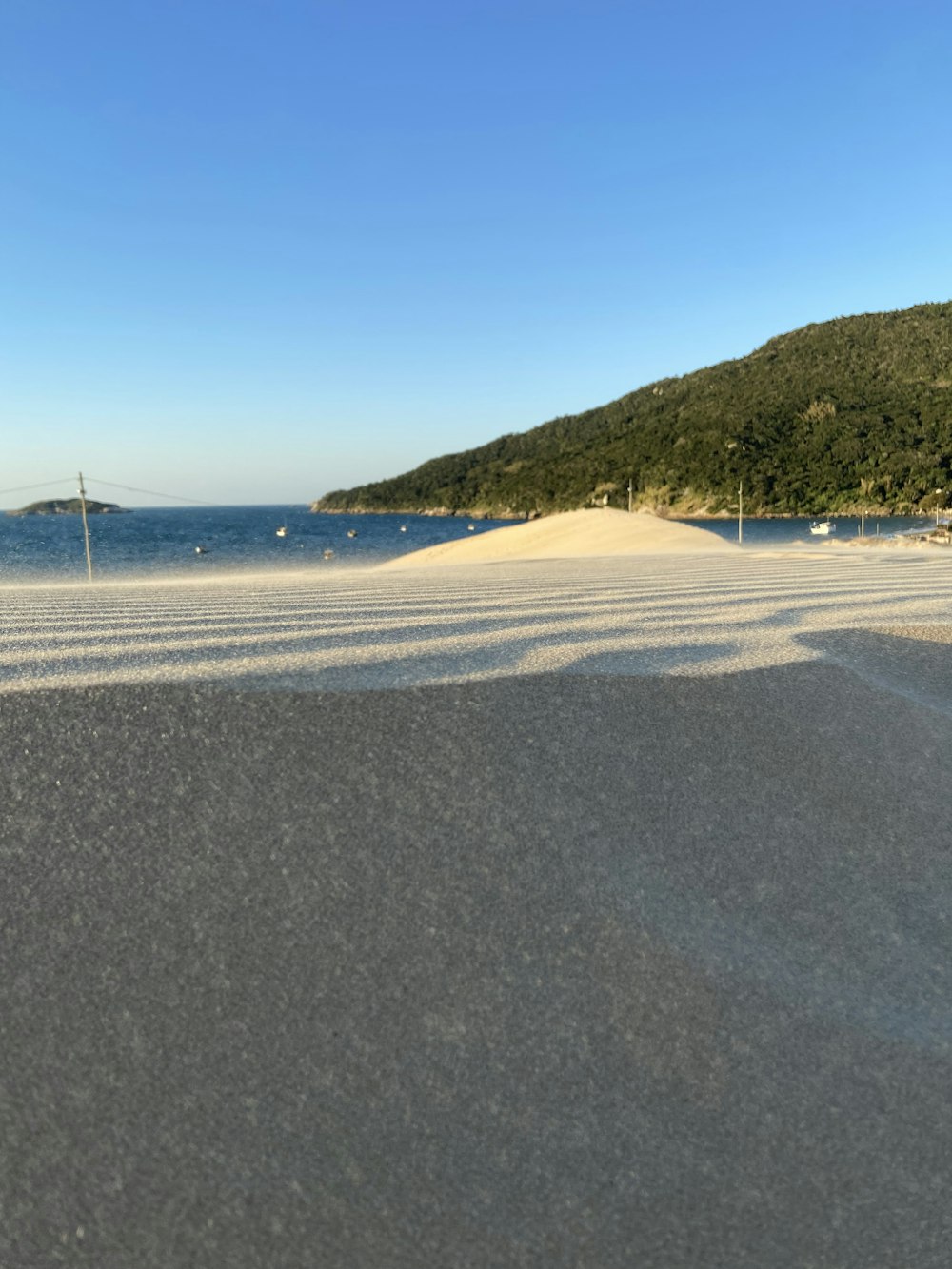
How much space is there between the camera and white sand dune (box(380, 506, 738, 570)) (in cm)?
1712

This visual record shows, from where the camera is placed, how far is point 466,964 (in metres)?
1.50

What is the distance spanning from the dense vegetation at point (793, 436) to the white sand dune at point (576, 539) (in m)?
50.8

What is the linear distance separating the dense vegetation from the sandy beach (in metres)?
67.8

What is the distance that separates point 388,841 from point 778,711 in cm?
129

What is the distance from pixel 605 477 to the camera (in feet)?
272

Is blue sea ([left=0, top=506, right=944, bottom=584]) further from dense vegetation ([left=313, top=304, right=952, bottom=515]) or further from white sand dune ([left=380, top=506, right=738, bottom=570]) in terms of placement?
white sand dune ([left=380, top=506, right=738, bottom=570])

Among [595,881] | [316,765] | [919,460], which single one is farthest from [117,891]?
[919,460]

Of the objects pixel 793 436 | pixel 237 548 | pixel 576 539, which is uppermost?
pixel 793 436

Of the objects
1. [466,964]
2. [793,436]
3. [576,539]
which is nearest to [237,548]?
[576,539]

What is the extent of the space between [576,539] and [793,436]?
203ft

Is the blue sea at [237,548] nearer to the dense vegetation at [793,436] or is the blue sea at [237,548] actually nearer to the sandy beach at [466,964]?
the dense vegetation at [793,436]

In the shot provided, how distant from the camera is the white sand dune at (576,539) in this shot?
1712 cm

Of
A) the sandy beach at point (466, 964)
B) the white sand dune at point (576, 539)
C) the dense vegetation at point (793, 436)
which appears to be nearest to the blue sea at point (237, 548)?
the dense vegetation at point (793, 436)

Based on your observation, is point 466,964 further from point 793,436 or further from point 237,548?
point 793,436
